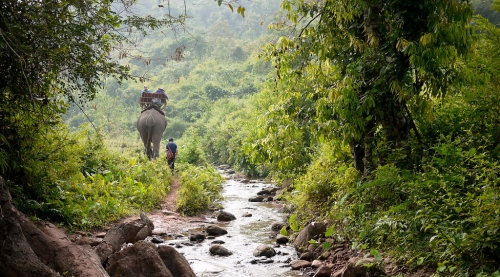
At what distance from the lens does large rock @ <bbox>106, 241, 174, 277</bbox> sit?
4.52 m

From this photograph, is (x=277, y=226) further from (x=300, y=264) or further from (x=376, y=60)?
(x=376, y=60)

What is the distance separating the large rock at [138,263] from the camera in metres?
4.52

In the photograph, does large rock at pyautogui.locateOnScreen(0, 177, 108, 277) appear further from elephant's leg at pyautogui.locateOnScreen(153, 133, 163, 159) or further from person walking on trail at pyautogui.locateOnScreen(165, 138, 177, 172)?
elephant's leg at pyautogui.locateOnScreen(153, 133, 163, 159)

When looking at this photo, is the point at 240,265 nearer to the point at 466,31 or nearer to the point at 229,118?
the point at 466,31

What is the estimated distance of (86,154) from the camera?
1035 cm

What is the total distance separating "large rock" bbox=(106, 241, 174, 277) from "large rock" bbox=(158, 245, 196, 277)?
25 centimetres

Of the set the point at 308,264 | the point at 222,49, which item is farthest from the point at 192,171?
the point at 222,49

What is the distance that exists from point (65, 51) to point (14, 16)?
2.01 feet

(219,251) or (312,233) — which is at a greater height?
(312,233)

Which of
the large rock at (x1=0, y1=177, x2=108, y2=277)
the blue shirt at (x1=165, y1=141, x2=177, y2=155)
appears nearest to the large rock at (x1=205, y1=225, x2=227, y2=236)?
the large rock at (x1=0, y1=177, x2=108, y2=277)

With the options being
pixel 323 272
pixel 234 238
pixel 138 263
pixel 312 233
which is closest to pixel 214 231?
pixel 234 238

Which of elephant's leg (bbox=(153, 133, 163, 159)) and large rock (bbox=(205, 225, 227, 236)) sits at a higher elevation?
elephant's leg (bbox=(153, 133, 163, 159))

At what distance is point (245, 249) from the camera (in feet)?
24.9

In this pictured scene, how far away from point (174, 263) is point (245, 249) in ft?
8.86
